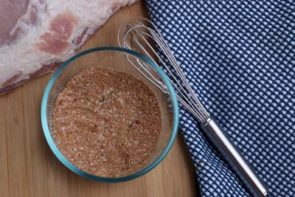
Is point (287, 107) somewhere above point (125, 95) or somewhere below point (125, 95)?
below

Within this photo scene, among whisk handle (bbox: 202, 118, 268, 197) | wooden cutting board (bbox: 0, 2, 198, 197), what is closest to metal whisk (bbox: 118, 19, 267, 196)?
whisk handle (bbox: 202, 118, 268, 197)

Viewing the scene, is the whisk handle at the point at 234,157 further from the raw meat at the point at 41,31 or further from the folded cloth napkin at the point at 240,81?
the raw meat at the point at 41,31

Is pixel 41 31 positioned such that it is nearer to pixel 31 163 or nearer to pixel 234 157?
pixel 31 163

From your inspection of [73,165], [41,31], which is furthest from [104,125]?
[41,31]

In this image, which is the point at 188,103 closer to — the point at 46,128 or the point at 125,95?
the point at 125,95

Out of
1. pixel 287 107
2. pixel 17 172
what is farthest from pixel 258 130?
pixel 17 172

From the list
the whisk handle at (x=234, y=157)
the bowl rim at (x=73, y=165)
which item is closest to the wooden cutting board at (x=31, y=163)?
the bowl rim at (x=73, y=165)

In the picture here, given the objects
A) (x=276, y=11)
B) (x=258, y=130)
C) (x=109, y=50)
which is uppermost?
Result: (x=109, y=50)

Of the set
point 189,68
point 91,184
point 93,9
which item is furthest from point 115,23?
point 91,184
